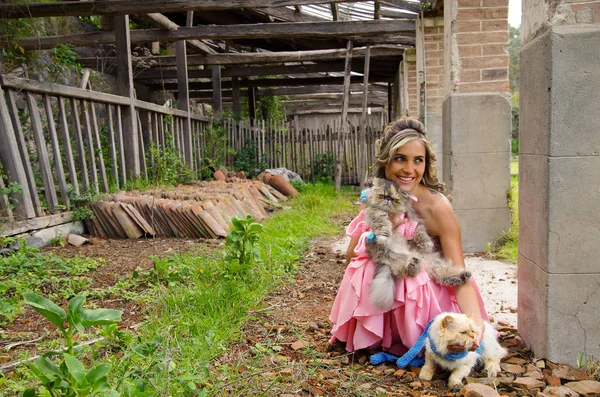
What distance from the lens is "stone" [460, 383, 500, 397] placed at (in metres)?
2.08

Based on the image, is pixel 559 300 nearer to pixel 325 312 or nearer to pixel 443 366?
pixel 443 366

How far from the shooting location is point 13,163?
4.89 m

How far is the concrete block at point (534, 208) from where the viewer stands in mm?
2398

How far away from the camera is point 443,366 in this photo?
232 cm

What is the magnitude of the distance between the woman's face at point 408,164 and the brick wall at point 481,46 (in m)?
2.96

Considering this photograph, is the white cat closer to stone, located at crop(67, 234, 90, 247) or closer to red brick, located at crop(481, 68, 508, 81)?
red brick, located at crop(481, 68, 508, 81)

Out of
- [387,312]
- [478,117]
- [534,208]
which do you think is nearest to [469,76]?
[478,117]

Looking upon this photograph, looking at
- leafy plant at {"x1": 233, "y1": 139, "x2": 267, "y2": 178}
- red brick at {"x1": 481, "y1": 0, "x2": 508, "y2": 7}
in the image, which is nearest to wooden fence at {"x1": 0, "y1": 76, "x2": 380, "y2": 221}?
leafy plant at {"x1": 233, "y1": 139, "x2": 267, "y2": 178}

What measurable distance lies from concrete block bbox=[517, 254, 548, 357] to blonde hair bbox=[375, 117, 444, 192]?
2.05ft

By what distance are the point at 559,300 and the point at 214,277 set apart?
227cm

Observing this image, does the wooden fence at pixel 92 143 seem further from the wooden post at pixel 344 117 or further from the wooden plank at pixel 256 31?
the wooden post at pixel 344 117

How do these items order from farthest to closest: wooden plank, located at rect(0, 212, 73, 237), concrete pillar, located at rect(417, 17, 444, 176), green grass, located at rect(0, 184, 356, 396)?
1. concrete pillar, located at rect(417, 17, 444, 176)
2. wooden plank, located at rect(0, 212, 73, 237)
3. green grass, located at rect(0, 184, 356, 396)

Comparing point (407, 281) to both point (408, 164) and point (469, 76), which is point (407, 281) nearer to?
point (408, 164)

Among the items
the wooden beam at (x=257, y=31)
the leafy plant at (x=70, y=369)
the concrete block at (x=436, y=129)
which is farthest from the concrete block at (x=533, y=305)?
the wooden beam at (x=257, y=31)
